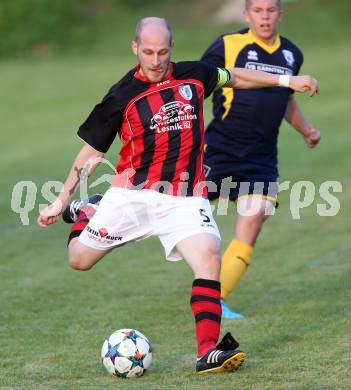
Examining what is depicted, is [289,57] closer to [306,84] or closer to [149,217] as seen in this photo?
[306,84]

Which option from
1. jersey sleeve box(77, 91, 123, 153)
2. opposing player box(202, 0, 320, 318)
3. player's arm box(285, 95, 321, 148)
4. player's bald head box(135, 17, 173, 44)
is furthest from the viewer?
player's arm box(285, 95, 321, 148)

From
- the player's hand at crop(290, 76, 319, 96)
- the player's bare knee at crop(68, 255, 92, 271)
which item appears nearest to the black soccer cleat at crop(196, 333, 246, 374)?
the player's bare knee at crop(68, 255, 92, 271)

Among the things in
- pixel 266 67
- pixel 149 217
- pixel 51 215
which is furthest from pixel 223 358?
pixel 266 67

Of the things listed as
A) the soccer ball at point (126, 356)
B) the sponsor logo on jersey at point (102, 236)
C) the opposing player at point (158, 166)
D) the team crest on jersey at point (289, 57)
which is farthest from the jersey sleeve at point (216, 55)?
the soccer ball at point (126, 356)

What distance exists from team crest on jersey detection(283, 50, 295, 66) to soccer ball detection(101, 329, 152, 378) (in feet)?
10.1

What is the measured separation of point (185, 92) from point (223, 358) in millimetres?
1695

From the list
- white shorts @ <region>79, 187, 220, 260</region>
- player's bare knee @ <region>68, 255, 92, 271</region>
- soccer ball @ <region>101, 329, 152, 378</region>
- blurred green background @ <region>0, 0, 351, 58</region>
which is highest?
blurred green background @ <region>0, 0, 351, 58</region>

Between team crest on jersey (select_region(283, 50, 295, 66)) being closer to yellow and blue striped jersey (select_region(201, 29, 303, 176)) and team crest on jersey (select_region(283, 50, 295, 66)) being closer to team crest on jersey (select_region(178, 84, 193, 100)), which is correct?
yellow and blue striped jersey (select_region(201, 29, 303, 176))

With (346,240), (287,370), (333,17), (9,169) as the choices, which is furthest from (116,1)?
(287,370)

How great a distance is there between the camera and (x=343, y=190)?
15.3 metres

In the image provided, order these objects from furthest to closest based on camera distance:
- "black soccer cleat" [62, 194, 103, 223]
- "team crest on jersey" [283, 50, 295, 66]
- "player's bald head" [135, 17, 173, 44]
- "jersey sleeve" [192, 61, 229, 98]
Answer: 1. "team crest on jersey" [283, 50, 295, 66]
2. "black soccer cleat" [62, 194, 103, 223]
3. "jersey sleeve" [192, 61, 229, 98]
4. "player's bald head" [135, 17, 173, 44]

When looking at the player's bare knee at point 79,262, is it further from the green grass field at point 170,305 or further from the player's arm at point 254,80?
the player's arm at point 254,80

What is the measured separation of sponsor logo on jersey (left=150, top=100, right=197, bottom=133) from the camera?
639cm

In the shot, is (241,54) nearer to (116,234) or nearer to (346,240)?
(116,234)
